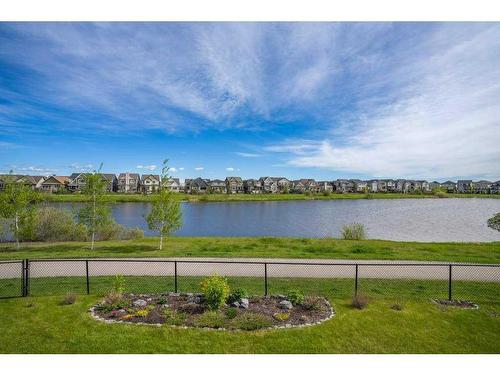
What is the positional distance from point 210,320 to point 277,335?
1655 millimetres

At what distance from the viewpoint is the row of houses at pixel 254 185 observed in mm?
94537

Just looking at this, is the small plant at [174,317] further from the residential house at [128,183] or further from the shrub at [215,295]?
the residential house at [128,183]

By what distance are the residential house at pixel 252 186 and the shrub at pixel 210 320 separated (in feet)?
353

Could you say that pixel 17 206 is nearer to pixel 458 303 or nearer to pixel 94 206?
pixel 94 206

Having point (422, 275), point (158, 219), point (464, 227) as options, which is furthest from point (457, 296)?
point (464, 227)

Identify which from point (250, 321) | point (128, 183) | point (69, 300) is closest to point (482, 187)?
point (128, 183)

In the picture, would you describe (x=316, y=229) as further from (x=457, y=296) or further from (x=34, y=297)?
(x=34, y=297)

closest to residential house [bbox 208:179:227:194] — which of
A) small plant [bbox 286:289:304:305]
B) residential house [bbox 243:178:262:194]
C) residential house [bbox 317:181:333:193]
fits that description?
residential house [bbox 243:178:262:194]

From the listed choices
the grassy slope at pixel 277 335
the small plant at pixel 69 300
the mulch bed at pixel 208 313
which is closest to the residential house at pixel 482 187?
the grassy slope at pixel 277 335

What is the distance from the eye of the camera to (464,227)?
33.1 meters

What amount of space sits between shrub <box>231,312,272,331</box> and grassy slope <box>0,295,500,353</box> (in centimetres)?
28

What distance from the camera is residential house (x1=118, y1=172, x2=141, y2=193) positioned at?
331 feet

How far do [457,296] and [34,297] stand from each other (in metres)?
12.8

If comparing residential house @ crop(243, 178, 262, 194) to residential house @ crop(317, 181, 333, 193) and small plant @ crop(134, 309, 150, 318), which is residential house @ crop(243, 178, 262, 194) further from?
small plant @ crop(134, 309, 150, 318)
